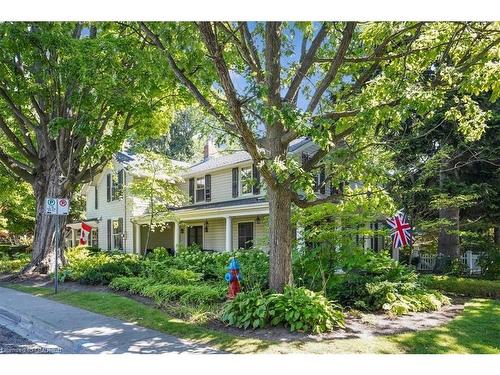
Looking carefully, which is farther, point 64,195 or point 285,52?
point 64,195

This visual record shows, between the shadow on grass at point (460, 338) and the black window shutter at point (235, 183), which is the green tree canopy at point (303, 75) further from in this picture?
the black window shutter at point (235, 183)

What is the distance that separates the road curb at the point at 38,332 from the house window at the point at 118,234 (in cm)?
1743

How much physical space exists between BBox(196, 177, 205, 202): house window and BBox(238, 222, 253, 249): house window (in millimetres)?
2901

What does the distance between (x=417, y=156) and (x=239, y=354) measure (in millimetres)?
12530

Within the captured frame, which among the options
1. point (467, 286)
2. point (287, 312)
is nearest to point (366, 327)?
point (287, 312)

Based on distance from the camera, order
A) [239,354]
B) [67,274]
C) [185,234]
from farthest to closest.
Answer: [185,234] < [67,274] < [239,354]

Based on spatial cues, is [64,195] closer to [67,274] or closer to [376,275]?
[67,274]

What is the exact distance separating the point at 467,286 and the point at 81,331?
8.93m

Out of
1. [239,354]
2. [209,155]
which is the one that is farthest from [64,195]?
[209,155]

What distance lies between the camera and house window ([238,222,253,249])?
21.1 metres

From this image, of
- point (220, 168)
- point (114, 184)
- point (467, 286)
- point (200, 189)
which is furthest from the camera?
point (114, 184)

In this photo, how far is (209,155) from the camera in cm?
2791

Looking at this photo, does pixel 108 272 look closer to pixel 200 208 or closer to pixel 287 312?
pixel 287 312

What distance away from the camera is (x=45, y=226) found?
1507 cm
